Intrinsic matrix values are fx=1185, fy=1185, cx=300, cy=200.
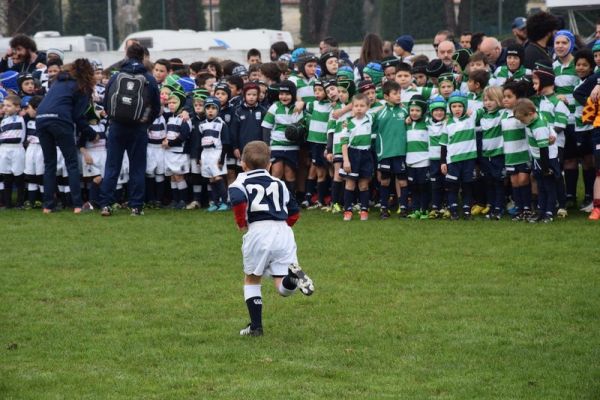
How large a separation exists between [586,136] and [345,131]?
2832 mm

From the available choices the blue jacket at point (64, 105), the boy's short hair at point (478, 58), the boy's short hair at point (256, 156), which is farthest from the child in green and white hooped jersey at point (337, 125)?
the boy's short hair at point (256, 156)

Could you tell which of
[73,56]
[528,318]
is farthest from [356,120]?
[73,56]

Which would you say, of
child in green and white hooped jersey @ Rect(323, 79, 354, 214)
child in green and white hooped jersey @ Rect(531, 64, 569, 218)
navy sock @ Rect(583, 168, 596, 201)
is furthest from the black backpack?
navy sock @ Rect(583, 168, 596, 201)

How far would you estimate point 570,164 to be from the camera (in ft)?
46.8

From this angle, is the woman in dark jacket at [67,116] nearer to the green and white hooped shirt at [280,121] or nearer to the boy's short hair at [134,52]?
the boy's short hair at [134,52]

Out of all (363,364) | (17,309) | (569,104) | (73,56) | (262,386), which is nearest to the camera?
(262,386)

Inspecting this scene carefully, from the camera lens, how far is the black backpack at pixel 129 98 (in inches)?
565

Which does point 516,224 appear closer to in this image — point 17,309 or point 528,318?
point 528,318

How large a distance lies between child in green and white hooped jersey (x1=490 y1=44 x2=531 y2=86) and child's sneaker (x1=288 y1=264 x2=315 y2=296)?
6613 millimetres

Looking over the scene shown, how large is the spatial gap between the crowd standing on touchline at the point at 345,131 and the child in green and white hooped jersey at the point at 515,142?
2cm

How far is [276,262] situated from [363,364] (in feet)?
3.72

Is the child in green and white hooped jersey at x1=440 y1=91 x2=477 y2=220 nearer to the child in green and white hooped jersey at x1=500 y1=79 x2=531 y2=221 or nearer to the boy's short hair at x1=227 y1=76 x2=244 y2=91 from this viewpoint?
the child in green and white hooped jersey at x1=500 y1=79 x2=531 y2=221

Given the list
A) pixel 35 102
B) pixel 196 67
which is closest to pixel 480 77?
pixel 196 67

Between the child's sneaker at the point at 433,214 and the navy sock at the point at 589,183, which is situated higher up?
the navy sock at the point at 589,183
